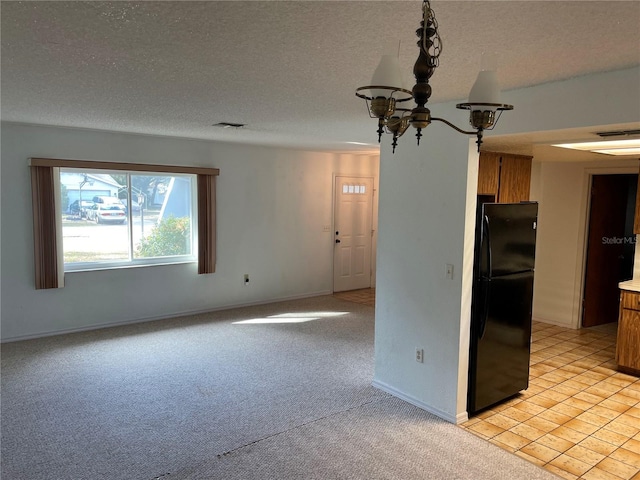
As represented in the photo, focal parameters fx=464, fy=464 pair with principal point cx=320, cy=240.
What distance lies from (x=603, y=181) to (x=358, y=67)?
478 centimetres

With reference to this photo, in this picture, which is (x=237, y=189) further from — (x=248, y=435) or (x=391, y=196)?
(x=248, y=435)

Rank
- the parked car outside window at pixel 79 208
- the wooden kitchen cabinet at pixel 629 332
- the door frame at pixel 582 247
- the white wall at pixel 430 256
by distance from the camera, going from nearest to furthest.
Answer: the white wall at pixel 430 256 < the wooden kitchen cabinet at pixel 629 332 < the parked car outside window at pixel 79 208 < the door frame at pixel 582 247

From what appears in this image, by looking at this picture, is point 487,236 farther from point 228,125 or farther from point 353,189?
point 353,189

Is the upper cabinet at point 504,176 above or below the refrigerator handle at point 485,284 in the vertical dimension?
above

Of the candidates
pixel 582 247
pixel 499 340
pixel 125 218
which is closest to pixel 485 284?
pixel 499 340

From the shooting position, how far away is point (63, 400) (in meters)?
3.62

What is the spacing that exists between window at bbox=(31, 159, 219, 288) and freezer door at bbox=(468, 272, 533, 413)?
3898 mm

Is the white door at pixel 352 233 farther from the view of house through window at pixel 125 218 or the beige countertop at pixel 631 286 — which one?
the beige countertop at pixel 631 286

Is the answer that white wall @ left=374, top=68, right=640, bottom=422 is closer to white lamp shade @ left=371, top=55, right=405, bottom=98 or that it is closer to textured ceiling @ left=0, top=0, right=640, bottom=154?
textured ceiling @ left=0, top=0, right=640, bottom=154

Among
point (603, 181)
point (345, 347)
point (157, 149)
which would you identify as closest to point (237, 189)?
point (157, 149)

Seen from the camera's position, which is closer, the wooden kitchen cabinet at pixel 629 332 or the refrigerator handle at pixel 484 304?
the refrigerator handle at pixel 484 304

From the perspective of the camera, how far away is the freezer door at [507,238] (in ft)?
11.1

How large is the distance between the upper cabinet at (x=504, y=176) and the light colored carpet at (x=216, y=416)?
1822mm

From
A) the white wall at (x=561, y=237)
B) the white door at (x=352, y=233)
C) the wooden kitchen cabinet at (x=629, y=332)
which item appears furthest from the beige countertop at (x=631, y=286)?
the white door at (x=352, y=233)
